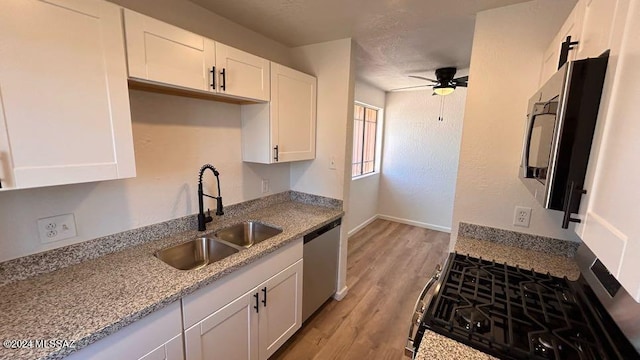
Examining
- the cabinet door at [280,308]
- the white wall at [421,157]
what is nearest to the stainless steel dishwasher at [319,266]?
the cabinet door at [280,308]

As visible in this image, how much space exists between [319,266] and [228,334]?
901 millimetres

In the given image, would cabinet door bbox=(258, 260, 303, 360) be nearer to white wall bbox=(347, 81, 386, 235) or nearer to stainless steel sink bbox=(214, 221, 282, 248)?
stainless steel sink bbox=(214, 221, 282, 248)

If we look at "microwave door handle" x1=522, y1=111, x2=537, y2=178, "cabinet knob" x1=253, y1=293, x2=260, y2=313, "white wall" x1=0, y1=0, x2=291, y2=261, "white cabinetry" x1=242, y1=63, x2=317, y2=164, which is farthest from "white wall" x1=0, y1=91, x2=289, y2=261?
"microwave door handle" x1=522, y1=111, x2=537, y2=178

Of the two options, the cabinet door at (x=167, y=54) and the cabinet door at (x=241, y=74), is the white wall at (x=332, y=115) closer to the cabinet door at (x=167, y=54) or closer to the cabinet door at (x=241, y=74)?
the cabinet door at (x=241, y=74)

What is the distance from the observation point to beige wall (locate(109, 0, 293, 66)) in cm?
148

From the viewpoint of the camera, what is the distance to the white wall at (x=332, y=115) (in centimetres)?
224

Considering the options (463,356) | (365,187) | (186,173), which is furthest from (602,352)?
(365,187)

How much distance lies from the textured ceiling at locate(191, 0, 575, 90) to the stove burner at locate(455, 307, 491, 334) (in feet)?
5.43

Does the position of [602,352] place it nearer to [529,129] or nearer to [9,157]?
[529,129]

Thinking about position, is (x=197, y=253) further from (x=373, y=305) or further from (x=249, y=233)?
(x=373, y=305)

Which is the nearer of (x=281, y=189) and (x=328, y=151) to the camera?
(x=328, y=151)

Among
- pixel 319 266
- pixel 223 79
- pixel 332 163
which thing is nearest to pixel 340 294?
pixel 319 266

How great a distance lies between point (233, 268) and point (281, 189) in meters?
1.25

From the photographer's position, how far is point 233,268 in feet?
4.48
